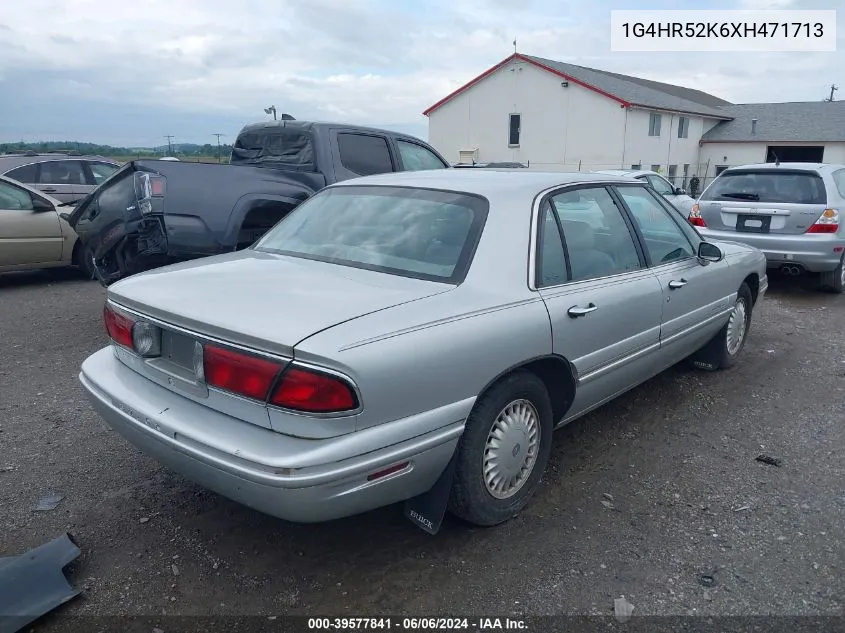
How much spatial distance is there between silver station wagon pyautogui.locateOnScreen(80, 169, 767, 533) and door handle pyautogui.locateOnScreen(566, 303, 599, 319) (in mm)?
11

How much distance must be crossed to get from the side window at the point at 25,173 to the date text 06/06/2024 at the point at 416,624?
10.4m

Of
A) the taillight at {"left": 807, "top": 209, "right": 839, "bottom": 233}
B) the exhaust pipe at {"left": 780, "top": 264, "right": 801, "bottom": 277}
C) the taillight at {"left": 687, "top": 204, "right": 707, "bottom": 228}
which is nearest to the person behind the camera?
the taillight at {"left": 807, "top": 209, "right": 839, "bottom": 233}

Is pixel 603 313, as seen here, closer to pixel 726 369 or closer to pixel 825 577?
pixel 825 577

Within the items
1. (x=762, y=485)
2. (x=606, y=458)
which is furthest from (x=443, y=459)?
(x=762, y=485)

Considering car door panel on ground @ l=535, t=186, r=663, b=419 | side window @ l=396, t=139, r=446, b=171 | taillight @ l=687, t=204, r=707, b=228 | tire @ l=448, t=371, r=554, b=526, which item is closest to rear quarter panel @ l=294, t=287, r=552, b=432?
tire @ l=448, t=371, r=554, b=526

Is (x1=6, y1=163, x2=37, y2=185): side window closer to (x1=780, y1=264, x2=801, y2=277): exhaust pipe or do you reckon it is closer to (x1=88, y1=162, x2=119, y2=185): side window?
(x1=88, y1=162, x2=119, y2=185): side window

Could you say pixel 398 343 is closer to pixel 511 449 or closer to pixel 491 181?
pixel 511 449

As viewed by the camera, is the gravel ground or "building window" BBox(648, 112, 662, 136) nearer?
the gravel ground

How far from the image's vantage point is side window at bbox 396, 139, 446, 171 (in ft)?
24.4

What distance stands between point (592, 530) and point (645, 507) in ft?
1.25

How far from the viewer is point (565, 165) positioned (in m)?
32.3

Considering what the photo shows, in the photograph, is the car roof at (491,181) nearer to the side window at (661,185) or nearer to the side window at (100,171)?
the side window at (661,185)

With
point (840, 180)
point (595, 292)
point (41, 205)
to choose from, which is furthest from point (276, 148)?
point (840, 180)

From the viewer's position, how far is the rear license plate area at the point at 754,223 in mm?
8086
